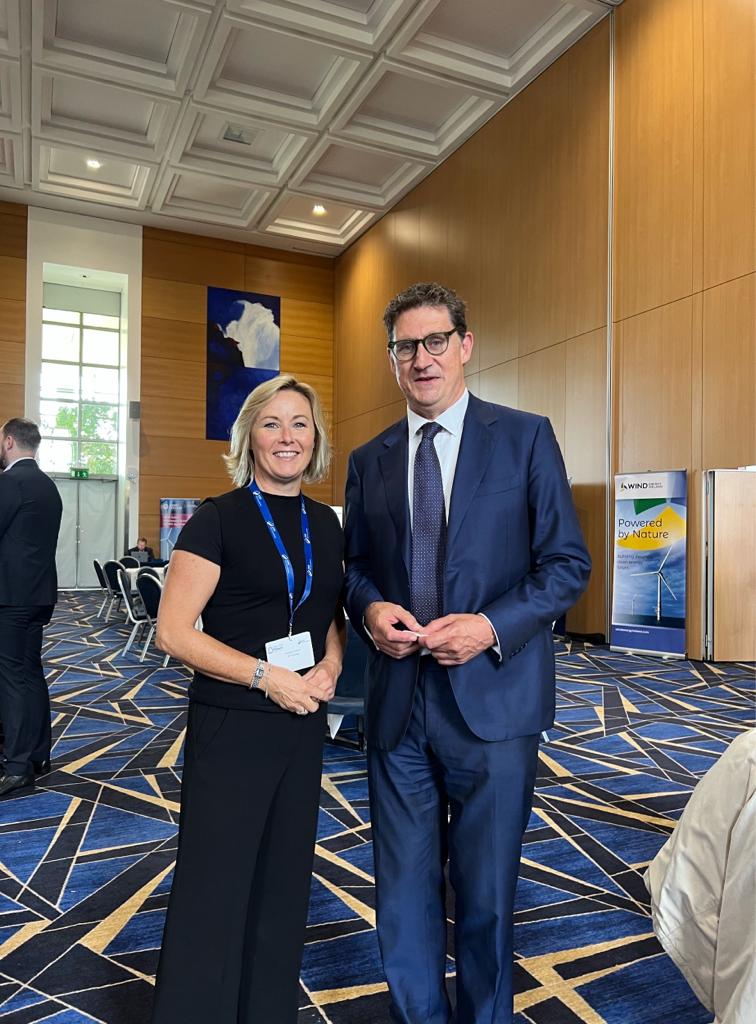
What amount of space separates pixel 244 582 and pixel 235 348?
52.1 ft

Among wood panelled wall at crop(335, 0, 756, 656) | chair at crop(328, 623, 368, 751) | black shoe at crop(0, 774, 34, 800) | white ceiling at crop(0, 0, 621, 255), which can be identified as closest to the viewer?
black shoe at crop(0, 774, 34, 800)

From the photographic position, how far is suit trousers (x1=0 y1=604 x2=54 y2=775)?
3934 millimetres

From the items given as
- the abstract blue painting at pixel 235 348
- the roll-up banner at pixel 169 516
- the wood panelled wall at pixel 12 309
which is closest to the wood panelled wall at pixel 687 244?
the abstract blue painting at pixel 235 348

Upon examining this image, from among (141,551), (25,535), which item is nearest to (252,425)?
(25,535)

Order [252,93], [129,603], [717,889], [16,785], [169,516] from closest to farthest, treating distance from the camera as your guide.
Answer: [717,889] < [16,785] < [129,603] < [252,93] < [169,516]

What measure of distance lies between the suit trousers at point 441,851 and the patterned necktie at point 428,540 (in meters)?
0.13

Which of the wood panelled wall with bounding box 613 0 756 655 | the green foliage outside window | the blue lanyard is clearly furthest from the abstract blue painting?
the blue lanyard

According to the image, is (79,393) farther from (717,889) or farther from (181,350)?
(717,889)

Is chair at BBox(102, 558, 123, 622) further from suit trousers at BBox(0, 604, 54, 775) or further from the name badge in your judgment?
the name badge

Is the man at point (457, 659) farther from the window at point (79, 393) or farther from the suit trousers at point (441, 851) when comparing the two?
the window at point (79, 393)

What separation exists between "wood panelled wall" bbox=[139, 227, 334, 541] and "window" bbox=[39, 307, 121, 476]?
172cm

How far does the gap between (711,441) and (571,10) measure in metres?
5.69

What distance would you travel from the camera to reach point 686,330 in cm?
818

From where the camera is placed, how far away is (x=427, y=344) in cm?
177
